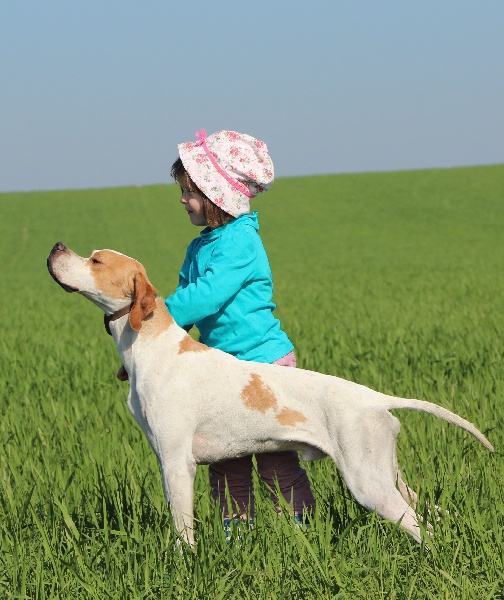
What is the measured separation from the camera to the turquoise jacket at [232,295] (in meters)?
4.12

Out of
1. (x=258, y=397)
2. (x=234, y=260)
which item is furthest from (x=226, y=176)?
(x=258, y=397)

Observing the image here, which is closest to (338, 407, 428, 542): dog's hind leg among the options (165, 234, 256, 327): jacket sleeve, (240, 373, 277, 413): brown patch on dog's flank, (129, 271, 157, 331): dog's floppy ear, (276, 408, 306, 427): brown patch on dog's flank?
(276, 408, 306, 427): brown patch on dog's flank

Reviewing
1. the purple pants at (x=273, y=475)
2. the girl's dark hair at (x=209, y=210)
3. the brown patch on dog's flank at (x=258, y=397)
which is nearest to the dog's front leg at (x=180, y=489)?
the brown patch on dog's flank at (x=258, y=397)

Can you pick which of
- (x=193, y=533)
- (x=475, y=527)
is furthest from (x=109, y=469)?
(x=475, y=527)

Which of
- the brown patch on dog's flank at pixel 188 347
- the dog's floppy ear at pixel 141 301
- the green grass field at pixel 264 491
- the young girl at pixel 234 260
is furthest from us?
the young girl at pixel 234 260

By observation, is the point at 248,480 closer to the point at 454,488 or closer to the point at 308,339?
the point at 454,488

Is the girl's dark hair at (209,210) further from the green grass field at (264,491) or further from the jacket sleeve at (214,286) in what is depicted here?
the green grass field at (264,491)

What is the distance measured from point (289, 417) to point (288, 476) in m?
0.75

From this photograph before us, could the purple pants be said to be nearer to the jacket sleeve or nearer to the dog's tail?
the jacket sleeve

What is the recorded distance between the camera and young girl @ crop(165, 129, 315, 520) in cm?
421

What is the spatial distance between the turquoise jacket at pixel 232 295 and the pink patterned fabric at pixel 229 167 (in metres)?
0.13

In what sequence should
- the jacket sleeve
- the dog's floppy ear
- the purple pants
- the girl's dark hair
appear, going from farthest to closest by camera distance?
the purple pants → the girl's dark hair → the jacket sleeve → the dog's floppy ear

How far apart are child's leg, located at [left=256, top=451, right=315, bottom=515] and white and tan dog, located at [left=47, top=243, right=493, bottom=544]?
1.75 feet

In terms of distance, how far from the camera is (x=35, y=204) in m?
55.5
